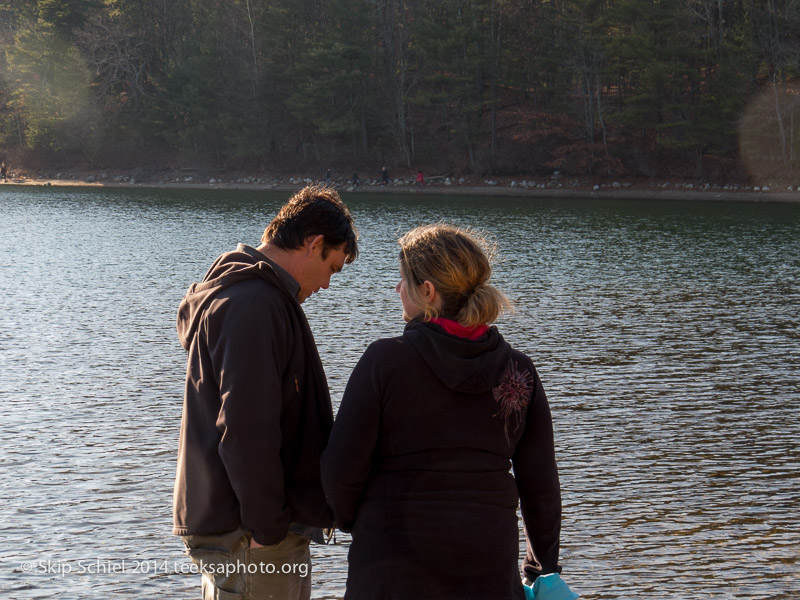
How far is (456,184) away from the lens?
52.8 metres

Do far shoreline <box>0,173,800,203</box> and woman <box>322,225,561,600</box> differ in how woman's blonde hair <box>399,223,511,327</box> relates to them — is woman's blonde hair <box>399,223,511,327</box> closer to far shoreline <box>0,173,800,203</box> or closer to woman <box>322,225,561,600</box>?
woman <box>322,225,561,600</box>

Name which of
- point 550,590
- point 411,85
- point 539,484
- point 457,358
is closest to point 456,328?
point 457,358

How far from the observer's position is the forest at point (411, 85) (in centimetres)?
4594

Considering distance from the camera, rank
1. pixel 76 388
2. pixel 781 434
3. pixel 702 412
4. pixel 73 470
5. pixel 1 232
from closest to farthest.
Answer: pixel 73 470 < pixel 781 434 < pixel 702 412 < pixel 76 388 < pixel 1 232

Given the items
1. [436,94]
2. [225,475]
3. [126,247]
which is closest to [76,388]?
[225,475]

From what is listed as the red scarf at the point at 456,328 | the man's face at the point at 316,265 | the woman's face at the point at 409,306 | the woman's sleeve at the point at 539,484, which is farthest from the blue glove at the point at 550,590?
the man's face at the point at 316,265

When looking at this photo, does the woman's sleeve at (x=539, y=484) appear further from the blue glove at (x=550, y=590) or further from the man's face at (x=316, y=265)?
the man's face at (x=316, y=265)

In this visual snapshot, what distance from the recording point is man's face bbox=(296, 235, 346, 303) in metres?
2.89

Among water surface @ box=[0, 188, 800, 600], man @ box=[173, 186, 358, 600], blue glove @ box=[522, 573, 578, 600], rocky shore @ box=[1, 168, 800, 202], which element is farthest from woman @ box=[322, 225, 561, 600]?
rocky shore @ box=[1, 168, 800, 202]

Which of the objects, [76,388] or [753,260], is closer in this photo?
[76,388]

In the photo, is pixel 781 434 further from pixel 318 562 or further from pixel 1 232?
pixel 1 232

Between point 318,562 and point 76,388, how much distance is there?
5641mm

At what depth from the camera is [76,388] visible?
10.8m

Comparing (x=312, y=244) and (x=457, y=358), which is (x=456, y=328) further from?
(x=312, y=244)
